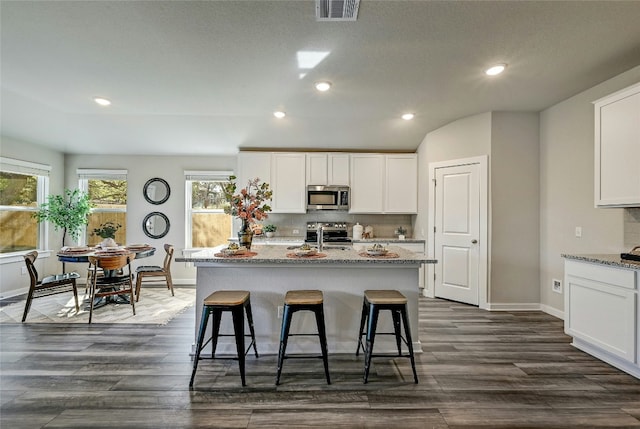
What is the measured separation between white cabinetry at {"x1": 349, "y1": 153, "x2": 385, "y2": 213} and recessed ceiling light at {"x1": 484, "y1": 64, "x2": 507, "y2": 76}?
2.38 m

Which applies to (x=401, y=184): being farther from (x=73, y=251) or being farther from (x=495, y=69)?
(x=73, y=251)

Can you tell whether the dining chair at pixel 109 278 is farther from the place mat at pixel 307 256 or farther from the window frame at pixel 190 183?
the place mat at pixel 307 256

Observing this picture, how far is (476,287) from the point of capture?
4.17m

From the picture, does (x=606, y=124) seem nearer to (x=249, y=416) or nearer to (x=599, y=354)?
(x=599, y=354)

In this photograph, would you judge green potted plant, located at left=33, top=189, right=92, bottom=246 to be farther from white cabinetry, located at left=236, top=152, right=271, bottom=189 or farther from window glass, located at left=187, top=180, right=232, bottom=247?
white cabinetry, located at left=236, top=152, right=271, bottom=189

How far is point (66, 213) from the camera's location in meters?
4.81

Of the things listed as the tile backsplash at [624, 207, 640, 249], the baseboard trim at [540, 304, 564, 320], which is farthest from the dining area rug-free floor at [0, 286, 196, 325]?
the tile backsplash at [624, 207, 640, 249]

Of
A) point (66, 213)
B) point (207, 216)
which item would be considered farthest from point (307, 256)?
point (66, 213)

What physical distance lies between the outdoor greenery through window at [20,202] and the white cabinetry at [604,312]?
738cm

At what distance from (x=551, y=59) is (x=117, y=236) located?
676cm

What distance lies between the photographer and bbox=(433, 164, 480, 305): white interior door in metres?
4.20

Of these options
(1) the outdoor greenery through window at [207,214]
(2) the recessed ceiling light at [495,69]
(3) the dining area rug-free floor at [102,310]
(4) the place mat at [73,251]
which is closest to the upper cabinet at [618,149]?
(2) the recessed ceiling light at [495,69]

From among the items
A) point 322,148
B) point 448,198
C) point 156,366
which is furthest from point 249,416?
point 322,148

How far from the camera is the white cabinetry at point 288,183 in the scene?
17.3 ft
